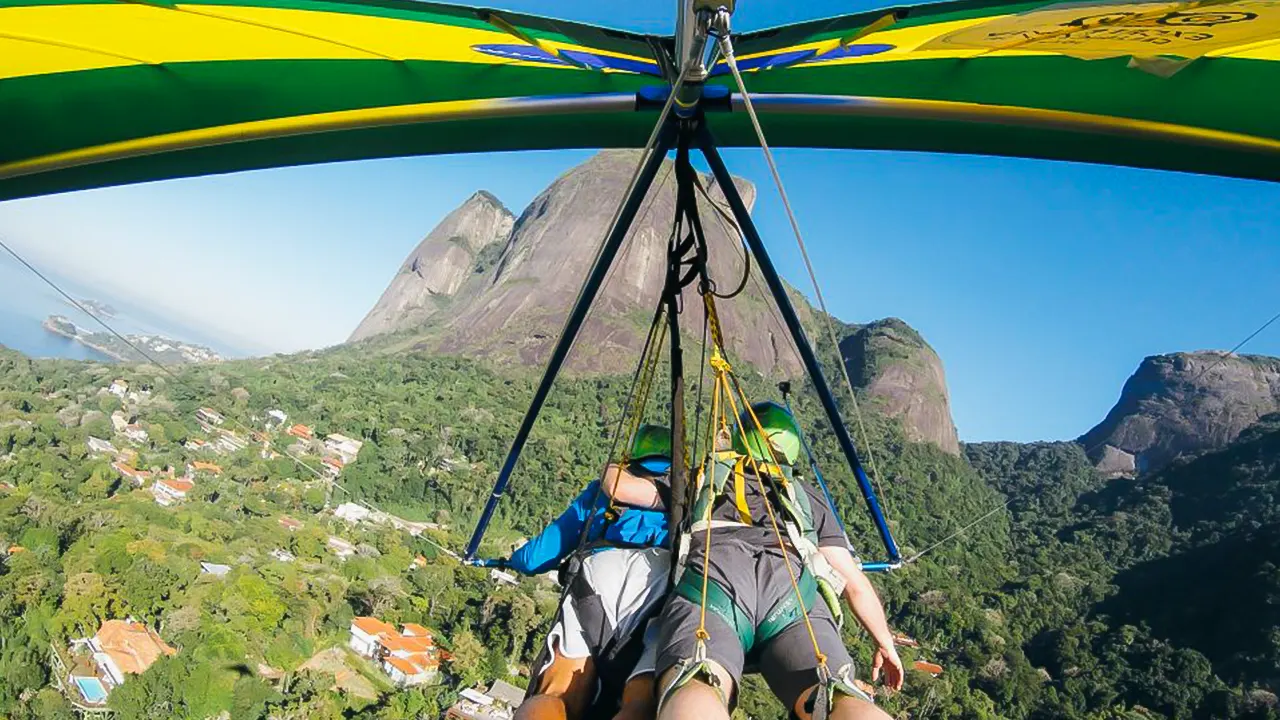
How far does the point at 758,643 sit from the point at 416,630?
26.6 m

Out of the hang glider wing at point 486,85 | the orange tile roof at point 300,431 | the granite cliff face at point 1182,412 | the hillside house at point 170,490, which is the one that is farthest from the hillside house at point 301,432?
the granite cliff face at point 1182,412

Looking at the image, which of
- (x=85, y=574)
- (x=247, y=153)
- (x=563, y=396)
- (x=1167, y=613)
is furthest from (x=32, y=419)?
(x=1167, y=613)

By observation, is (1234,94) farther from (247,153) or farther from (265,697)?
(265,697)

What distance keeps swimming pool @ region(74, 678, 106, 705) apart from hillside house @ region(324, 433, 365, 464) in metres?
18.7

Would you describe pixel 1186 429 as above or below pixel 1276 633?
below

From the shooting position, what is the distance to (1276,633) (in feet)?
81.7

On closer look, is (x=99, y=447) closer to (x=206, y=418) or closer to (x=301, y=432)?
(x=206, y=418)

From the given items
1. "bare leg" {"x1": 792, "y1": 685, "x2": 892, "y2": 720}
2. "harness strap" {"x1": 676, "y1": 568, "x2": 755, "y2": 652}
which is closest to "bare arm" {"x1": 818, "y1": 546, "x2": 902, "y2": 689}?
"harness strap" {"x1": 676, "y1": 568, "x2": 755, "y2": 652}

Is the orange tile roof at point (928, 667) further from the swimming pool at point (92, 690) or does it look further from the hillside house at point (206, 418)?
the hillside house at point (206, 418)

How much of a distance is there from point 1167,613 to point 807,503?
35290 millimetres

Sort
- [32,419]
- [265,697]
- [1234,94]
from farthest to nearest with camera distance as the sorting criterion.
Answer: [32,419] → [265,697] → [1234,94]

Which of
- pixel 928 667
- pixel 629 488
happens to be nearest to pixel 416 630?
pixel 928 667

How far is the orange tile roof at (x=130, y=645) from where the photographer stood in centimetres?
2166

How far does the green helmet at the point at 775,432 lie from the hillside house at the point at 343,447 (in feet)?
132
